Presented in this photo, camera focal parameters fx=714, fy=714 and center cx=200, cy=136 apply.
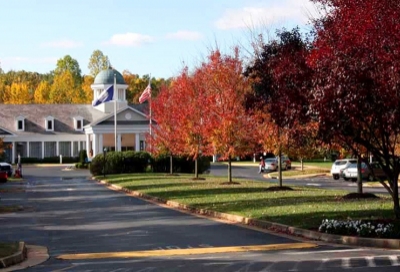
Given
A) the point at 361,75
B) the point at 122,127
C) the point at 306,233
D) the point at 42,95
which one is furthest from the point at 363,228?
the point at 42,95

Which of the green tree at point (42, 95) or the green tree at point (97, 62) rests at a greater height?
the green tree at point (97, 62)

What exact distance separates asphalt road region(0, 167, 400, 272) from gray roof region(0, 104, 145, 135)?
65.2 metres

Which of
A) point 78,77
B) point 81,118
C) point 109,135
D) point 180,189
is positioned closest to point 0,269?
point 180,189

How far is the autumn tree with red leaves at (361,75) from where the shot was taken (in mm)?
15516

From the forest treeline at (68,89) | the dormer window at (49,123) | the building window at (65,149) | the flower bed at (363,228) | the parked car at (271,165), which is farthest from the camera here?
the forest treeline at (68,89)

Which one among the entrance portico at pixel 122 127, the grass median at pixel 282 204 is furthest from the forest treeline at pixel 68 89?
the grass median at pixel 282 204

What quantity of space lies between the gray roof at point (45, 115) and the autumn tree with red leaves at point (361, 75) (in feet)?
239

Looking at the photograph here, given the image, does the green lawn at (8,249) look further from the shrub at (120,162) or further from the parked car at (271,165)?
the parked car at (271,165)

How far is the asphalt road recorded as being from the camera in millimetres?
12742

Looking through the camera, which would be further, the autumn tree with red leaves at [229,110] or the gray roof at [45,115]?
the gray roof at [45,115]

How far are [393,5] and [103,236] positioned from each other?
886 centimetres

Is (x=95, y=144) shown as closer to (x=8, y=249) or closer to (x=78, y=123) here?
(x=78, y=123)

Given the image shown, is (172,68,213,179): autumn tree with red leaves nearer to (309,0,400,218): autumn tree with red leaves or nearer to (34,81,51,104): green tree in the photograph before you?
(309,0,400,218): autumn tree with red leaves

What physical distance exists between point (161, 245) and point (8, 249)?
10.7 ft
